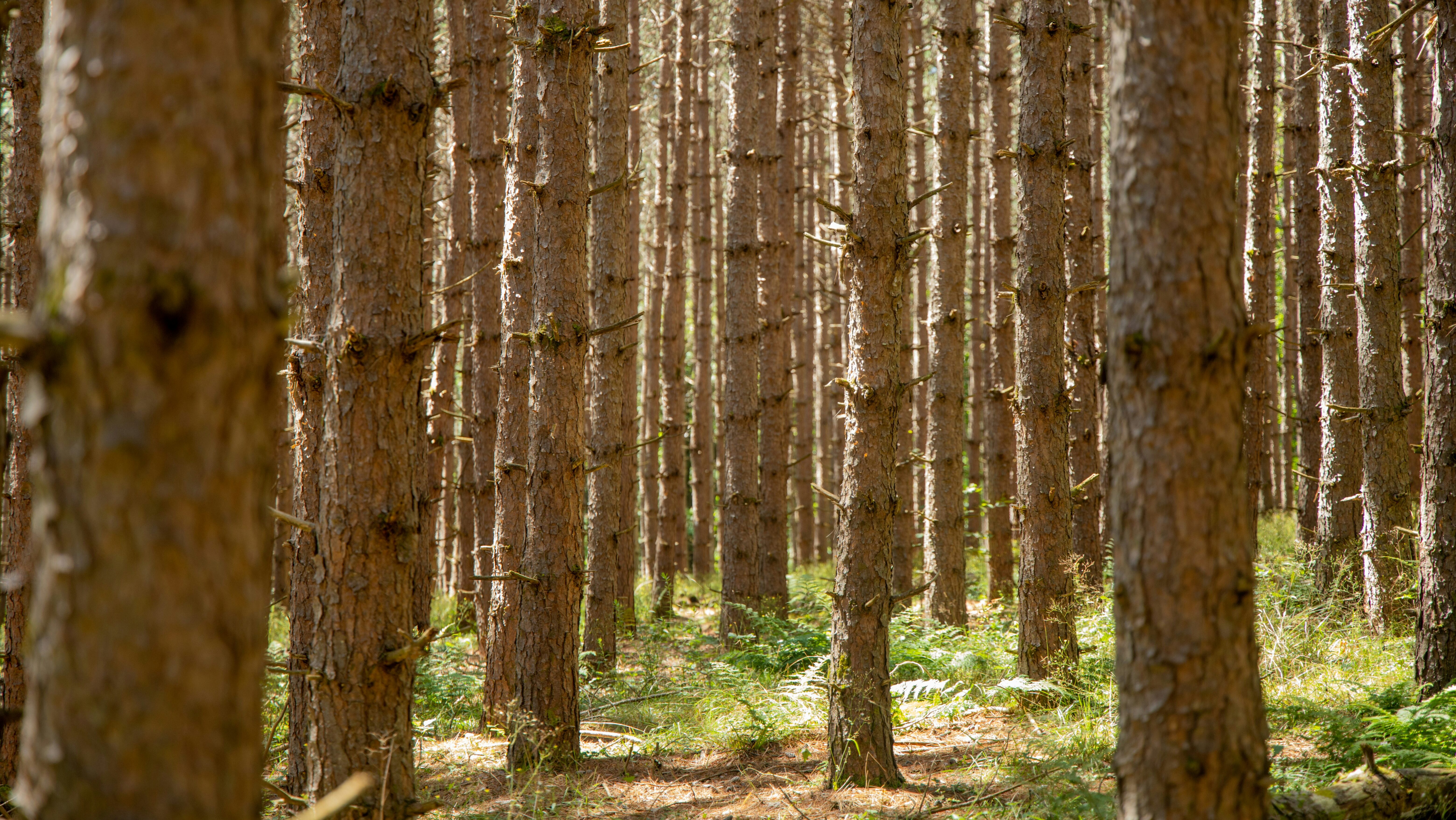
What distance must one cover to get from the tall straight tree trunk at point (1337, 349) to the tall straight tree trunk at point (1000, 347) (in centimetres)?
285

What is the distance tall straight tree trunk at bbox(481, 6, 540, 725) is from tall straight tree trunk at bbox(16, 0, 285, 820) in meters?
4.04

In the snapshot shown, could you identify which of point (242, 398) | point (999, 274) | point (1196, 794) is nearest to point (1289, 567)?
point (999, 274)

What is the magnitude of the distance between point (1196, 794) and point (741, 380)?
739cm

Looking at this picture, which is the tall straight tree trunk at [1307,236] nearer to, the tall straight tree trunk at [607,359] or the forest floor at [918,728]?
the forest floor at [918,728]

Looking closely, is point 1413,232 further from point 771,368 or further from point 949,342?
point 771,368

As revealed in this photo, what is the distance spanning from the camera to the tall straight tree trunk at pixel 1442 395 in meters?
5.49

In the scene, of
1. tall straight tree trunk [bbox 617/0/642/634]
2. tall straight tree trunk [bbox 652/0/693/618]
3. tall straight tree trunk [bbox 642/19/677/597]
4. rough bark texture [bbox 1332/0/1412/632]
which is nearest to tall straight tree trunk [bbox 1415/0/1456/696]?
rough bark texture [bbox 1332/0/1412/632]

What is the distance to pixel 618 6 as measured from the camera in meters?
10.9

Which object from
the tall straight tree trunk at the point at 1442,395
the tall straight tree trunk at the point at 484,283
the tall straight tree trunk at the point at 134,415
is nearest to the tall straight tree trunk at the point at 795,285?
the tall straight tree trunk at the point at 484,283

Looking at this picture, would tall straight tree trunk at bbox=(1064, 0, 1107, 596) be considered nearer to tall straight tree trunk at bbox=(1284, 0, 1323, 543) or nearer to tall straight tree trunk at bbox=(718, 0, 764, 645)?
tall straight tree trunk at bbox=(1284, 0, 1323, 543)

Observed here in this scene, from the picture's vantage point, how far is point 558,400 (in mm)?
5867

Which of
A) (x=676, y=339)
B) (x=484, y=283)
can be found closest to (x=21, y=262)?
(x=484, y=283)

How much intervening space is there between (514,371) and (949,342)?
4861 millimetres

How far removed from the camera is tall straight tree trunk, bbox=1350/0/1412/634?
7602 millimetres
